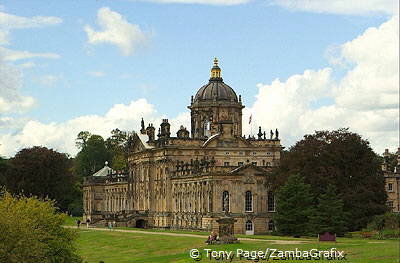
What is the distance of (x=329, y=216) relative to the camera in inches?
2699

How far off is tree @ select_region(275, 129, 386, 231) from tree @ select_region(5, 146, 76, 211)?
4997 cm

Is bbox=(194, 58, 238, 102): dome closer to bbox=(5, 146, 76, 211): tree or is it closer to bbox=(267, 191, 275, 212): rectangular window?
bbox=(267, 191, 275, 212): rectangular window

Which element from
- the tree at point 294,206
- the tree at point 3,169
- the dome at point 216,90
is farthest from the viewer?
the tree at point 3,169

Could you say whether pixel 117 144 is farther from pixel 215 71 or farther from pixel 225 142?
pixel 225 142

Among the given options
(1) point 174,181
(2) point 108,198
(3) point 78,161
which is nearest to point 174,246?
(1) point 174,181

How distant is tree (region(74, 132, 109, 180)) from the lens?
152 m

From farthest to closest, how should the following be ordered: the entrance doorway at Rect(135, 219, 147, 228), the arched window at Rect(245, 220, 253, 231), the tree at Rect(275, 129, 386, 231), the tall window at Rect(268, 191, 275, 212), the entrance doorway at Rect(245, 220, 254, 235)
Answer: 1. the entrance doorway at Rect(135, 219, 147, 228)
2. the tall window at Rect(268, 191, 275, 212)
3. the arched window at Rect(245, 220, 253, 231)
4. the entrance doorway at Rect(245, 220, 254, 235)
5. the tree at Rect(275, 129, 386, 231)

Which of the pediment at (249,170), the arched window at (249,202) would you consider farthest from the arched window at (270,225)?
the pediment at (249,170)

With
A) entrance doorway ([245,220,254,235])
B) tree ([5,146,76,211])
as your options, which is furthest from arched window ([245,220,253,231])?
tree ([5,146,76,211])

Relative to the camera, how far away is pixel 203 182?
291ft

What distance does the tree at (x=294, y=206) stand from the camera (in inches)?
2840

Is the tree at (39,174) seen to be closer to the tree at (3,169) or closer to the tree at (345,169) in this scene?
the tree at (3,169)

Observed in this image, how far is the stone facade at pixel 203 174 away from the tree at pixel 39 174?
708 cm

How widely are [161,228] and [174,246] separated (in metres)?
35.6
